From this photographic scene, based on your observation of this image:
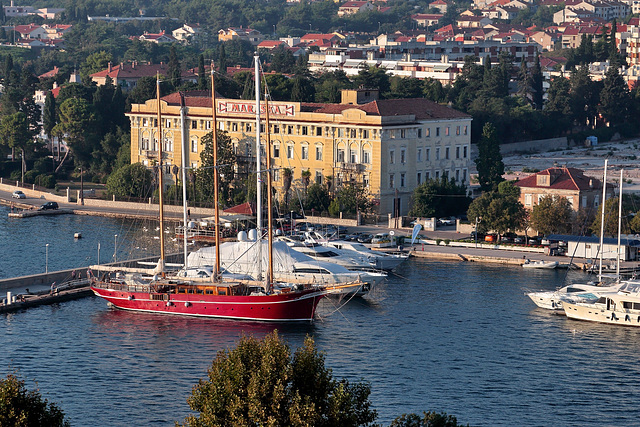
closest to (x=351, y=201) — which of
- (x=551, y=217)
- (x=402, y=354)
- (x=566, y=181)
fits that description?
(x=566, y=181)

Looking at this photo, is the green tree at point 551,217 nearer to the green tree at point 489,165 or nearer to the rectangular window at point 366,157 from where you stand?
the rectangular window at point 366,157

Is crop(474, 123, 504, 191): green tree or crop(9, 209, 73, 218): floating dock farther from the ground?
crop(474, 123, 504, 191): green tree

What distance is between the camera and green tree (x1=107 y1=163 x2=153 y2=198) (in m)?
95.5

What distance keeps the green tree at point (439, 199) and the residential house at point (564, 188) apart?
18.5 feet

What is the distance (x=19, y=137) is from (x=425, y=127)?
40.6 m

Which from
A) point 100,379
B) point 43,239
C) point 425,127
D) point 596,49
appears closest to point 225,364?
point 100,379

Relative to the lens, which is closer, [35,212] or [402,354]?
[402,354]

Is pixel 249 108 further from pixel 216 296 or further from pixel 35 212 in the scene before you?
pixel 216 296

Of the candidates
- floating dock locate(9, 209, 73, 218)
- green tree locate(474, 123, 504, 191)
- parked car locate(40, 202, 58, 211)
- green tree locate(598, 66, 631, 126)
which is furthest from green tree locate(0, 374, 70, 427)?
green tree locate(598, 66, 631, 126)

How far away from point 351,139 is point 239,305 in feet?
105

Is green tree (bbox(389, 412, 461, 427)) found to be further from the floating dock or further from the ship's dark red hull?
the floating dock

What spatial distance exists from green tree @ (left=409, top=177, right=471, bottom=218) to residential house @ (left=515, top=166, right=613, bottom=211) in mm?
5641

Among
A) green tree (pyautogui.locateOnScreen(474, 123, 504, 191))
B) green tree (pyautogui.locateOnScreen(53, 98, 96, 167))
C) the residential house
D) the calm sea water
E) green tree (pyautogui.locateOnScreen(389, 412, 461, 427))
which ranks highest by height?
green tree (pyautogui.locateOnScreen(53, 98, 96, 167))

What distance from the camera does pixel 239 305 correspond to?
5859 centimetres
